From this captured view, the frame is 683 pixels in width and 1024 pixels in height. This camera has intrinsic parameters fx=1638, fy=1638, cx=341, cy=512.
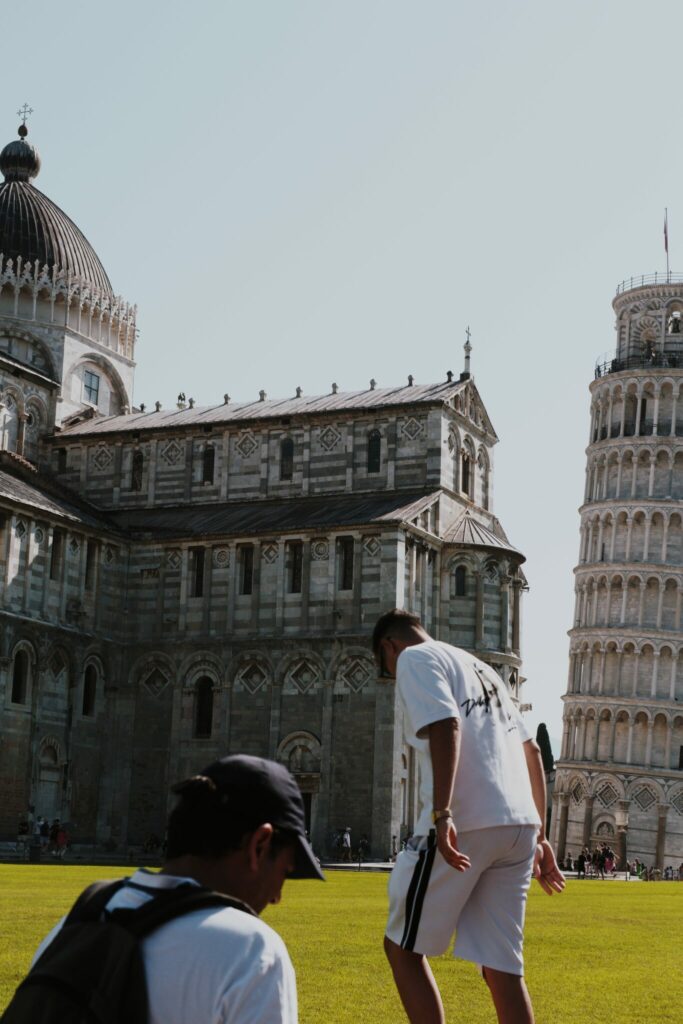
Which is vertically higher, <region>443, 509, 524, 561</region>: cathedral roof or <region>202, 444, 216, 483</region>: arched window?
<region>202, 444, 216, 483</region>: arched window

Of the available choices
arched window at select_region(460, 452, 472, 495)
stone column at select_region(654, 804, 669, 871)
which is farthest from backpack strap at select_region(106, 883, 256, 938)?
stone column at select_region(654, 804, 669, 871)

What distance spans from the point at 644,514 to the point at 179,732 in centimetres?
4584

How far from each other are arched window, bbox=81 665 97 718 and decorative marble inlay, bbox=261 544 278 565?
25.6 feet

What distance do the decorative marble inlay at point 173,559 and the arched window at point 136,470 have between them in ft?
20.3

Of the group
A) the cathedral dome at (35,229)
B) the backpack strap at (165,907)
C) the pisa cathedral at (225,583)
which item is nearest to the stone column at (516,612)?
the pisa cathedral at (225,583)

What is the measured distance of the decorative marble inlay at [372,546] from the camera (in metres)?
59.9

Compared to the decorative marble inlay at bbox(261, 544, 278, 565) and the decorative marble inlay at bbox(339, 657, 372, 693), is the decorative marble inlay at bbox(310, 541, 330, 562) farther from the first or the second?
the decorative marble inlay at bbox(339, 657, 372, 693)

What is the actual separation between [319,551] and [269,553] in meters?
2.22

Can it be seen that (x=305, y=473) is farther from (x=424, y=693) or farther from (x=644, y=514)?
(x=424, y=693)

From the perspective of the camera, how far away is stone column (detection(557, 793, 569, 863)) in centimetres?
9781

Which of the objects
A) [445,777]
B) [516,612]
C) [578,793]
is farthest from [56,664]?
[445,777]

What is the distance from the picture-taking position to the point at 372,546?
197 feet

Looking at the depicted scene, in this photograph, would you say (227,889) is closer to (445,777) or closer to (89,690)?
(445,777)

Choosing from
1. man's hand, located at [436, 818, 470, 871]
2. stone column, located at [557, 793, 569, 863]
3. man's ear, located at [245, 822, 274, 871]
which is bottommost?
stone column, located at [557, 793, 569, 863]
